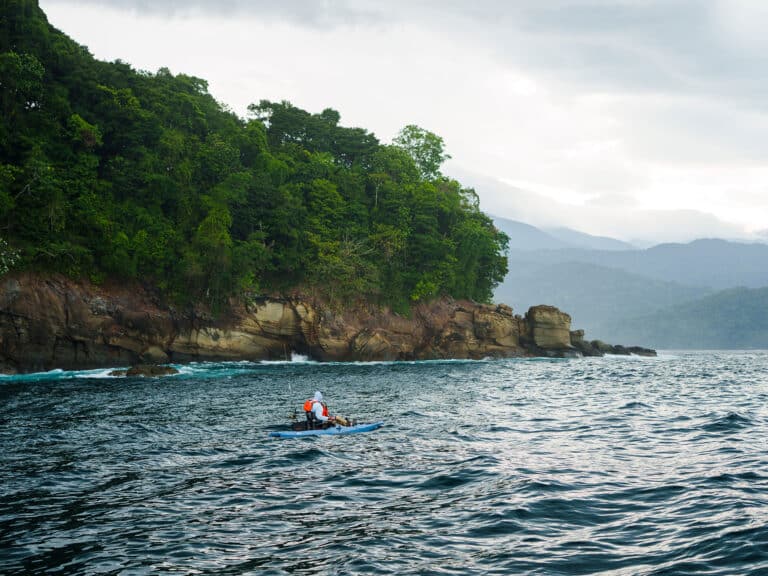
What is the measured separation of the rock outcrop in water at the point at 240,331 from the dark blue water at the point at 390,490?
17.8 metres

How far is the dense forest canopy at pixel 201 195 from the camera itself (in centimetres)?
4634

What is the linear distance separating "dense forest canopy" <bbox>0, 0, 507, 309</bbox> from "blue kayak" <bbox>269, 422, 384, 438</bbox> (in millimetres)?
30125

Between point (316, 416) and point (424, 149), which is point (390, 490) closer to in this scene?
point (316, 416)

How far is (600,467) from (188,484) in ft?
35.6

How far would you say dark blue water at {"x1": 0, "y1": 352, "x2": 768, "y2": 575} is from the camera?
9.72 meters

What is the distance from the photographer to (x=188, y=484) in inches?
571

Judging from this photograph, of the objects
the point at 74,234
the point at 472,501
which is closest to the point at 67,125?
the point at 74,234

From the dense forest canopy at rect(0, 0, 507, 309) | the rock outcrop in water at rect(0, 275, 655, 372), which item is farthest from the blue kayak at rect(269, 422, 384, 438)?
the rock outcrop in water at rect(0, 275, 655, 372)

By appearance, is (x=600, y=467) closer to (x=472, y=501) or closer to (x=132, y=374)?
(x=472, y=501)

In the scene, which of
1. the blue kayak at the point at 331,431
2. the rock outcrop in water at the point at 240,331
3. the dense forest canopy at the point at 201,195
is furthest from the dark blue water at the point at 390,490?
the dense forest canopy at the point at 201,195

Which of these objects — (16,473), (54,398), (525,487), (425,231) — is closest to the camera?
(525,487)

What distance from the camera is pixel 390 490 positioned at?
14.1 meters

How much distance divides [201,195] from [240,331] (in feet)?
46.8

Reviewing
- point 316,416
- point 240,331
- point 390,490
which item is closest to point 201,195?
point 240,331
